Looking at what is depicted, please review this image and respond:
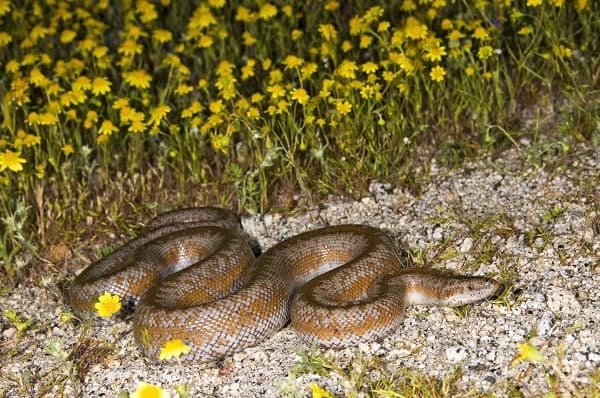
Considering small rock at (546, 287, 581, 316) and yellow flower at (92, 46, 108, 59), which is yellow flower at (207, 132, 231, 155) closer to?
yellow flower at (92, 46, 108, 59)

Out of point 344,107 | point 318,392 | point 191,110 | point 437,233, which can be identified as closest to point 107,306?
point 318,392

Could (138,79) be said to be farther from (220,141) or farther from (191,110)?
(220,141)

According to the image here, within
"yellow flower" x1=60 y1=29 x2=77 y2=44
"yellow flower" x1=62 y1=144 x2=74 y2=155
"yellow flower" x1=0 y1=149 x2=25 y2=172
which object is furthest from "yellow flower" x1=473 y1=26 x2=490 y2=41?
"yellow flower" x1=0 y1=149 x2=25 y2=172

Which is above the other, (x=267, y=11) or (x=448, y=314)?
(x=267, y=11)

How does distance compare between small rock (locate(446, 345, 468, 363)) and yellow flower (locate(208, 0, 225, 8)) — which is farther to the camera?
yellow flower (locate(208, 0, 225, 8))

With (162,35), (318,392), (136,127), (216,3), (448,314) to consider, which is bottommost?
(448,314)

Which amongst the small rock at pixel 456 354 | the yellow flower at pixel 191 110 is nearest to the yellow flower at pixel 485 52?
the yellow flower at pixel 191 110
